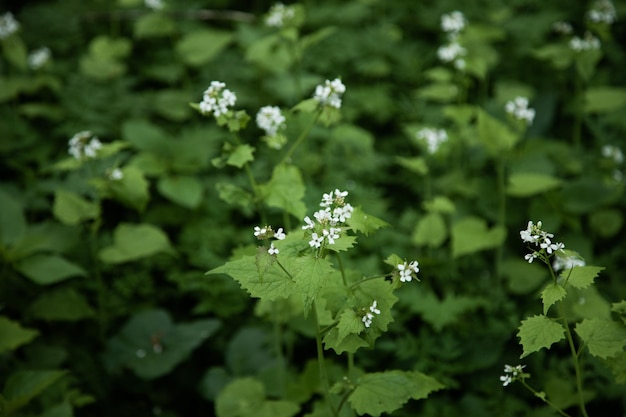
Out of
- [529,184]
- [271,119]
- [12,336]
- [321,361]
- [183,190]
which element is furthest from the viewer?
[183,190]

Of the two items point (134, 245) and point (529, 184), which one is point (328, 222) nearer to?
point (134, 245)

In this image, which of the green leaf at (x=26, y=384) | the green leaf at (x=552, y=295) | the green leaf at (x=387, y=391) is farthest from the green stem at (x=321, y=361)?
the green leaf at (x=26, y=384)

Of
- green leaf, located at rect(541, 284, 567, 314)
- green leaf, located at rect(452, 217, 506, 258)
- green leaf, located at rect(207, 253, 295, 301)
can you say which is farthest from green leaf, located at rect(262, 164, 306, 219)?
green leaf, located at rect(452, 217, 506, 258)

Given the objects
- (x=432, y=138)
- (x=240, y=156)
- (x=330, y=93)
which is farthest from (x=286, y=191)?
(x=432, y=138)

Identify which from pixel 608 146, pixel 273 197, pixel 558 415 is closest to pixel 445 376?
pixel 558 415

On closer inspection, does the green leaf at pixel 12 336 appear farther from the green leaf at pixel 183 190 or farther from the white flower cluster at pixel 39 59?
the white flower cluster at pixel 39 59

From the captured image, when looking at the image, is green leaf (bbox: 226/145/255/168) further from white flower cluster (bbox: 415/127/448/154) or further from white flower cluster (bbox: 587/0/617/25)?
white flower cluster (bbox: 587/0/617/25)
